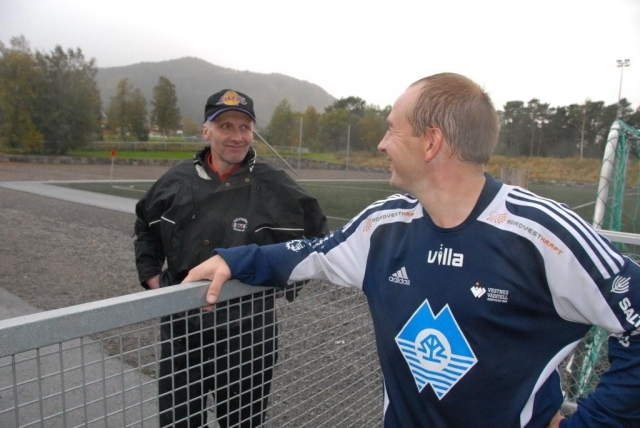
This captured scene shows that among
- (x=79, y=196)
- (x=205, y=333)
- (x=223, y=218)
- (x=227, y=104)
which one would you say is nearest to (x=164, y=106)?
(x=79, y=196)

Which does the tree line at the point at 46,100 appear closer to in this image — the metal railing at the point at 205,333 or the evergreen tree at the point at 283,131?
the evergreen tree at the point at 283,131

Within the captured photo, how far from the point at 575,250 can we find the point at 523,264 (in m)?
0.12

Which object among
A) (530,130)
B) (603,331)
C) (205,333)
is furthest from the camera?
(530,130)

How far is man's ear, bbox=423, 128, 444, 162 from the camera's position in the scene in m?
1.36

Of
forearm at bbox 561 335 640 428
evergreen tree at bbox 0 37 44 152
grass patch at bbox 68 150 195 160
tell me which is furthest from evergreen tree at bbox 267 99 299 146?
forearm at bbox 561 335 640 428

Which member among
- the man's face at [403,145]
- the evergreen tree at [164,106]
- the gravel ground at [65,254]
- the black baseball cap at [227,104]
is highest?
the evergreen tree at [164,106]

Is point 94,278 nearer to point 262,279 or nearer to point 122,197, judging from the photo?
point 262,279

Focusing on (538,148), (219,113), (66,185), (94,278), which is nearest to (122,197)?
(66,185)

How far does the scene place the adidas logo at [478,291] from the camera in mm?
1294

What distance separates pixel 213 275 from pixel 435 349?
2.17ft

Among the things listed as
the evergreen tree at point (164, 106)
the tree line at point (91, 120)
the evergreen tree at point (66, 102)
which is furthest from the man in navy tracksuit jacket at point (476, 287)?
the evergreen tree at point (164, 106)

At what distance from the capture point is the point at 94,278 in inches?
249

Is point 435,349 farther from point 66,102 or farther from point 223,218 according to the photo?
point 66,102

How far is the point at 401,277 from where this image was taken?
4.72ft
